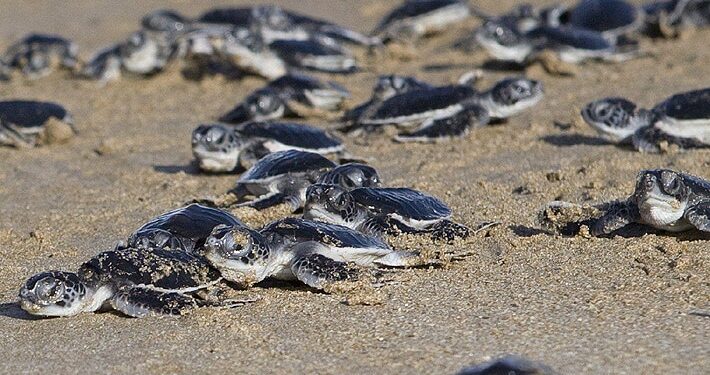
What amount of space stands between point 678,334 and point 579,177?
2.15 m

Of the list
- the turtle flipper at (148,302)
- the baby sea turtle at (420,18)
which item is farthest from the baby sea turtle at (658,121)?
the baby sea turtle at (420,18)

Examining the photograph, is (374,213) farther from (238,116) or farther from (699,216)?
(238,116)

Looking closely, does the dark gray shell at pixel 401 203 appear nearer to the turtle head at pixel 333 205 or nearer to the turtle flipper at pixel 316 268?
the turtle head at pixel 333 205

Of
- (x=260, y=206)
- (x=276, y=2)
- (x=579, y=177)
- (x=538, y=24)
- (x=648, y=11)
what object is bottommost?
(x=260, y=206)

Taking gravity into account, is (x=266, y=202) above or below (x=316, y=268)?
above

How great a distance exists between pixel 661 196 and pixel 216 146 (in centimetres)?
262

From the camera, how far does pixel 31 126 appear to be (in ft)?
23.0

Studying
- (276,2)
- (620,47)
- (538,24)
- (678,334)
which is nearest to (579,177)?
(678,334)

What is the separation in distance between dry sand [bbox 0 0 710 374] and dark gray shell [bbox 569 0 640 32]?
1.04 meters

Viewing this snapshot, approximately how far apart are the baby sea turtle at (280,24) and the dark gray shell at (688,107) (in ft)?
12.9

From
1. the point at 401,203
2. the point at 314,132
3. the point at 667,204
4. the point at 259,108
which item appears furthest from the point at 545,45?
the point at 667,204

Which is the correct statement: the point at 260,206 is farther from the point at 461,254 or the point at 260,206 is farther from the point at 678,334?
the point at 678,334

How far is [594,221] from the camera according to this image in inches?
173

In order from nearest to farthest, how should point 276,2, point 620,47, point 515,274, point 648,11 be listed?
point 515,274 < point 620,47 < point 648,11 < point 276,2
